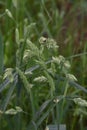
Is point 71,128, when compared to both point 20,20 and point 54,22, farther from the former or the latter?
point 54,22

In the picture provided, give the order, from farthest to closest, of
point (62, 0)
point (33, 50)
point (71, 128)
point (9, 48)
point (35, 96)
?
point (62, 0) < point (9, 48) < point (71, 128) < point (35, 96) < point (33, 50)

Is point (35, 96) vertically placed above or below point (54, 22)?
below

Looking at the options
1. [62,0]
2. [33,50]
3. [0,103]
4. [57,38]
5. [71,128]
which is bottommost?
[71,128]

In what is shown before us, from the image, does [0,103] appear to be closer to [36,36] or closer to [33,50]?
[33,50]

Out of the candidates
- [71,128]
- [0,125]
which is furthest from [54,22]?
[0,125]

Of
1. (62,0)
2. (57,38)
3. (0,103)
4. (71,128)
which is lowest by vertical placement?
(71,128)

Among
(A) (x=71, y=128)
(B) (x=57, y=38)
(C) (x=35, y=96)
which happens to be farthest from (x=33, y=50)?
(B) (x=57, y=38)

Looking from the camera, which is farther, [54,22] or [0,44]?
[54,22]

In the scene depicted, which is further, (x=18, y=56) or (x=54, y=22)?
(x=54, y=22)


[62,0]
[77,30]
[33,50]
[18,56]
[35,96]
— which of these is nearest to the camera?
[33,50]
